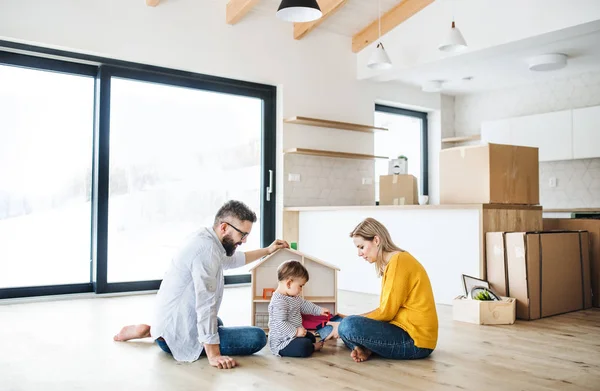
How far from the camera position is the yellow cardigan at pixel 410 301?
2754mm

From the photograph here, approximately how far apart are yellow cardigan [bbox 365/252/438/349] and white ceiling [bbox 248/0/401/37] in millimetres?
3808

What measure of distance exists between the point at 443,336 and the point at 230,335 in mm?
1325

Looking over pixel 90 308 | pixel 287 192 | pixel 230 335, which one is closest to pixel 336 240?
pixel 287 192

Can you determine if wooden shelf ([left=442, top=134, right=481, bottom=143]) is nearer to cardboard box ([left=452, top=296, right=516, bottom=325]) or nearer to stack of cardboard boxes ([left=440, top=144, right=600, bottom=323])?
stack of cardboard boxes ([left=440, top=144, right=600, bottom=323])

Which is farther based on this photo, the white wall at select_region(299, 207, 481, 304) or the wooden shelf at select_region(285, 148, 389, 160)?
the wooden shelf at select_region(285, 148, 389, 160)

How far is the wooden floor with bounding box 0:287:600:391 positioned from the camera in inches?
94.7

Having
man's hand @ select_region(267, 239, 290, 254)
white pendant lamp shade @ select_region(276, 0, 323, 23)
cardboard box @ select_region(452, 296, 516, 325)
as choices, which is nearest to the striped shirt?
man's hand @ select_region(267, 239, 290, 254)

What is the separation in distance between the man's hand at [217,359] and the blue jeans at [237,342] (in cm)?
14

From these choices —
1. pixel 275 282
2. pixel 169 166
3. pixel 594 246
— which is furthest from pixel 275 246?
pixel 594 246

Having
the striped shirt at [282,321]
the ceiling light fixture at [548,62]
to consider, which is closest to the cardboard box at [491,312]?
the striped shirt at [282,321]

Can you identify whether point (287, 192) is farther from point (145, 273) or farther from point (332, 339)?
point (332, 339)

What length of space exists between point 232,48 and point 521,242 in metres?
3.46

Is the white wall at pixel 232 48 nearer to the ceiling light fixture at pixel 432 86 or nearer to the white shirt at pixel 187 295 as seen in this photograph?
the ceiling light fixture at pixel 432 86

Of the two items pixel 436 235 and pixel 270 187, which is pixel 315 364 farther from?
pixel 270 187
